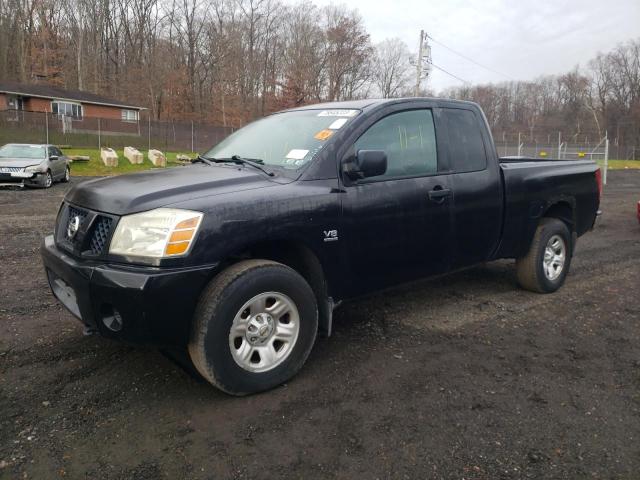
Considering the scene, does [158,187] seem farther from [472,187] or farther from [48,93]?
[48,93]

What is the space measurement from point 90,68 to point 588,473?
2379 inches

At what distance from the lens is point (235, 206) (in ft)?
9.96

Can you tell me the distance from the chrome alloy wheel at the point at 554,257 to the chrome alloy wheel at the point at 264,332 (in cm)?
325

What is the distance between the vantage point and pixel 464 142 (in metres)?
4.55

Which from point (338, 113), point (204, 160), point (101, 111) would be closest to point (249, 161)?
point (204, 160)

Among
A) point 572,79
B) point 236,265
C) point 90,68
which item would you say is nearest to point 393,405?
point 236,265

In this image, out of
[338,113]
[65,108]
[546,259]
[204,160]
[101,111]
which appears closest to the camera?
[338,113]

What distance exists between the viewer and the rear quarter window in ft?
14.5

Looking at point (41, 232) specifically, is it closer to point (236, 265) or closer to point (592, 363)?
point (236, 265)

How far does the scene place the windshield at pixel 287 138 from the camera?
3.67 m

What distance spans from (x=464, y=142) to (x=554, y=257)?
6.21ft

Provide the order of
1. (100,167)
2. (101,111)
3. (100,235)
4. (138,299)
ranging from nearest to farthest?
(138,299) < (100,235) < (100,167) < (101,111)

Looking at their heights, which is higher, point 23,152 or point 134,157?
point 134,157

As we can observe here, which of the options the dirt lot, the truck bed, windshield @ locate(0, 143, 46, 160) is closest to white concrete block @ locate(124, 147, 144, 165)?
windshield @ locate(0, 143, 46, 160)
